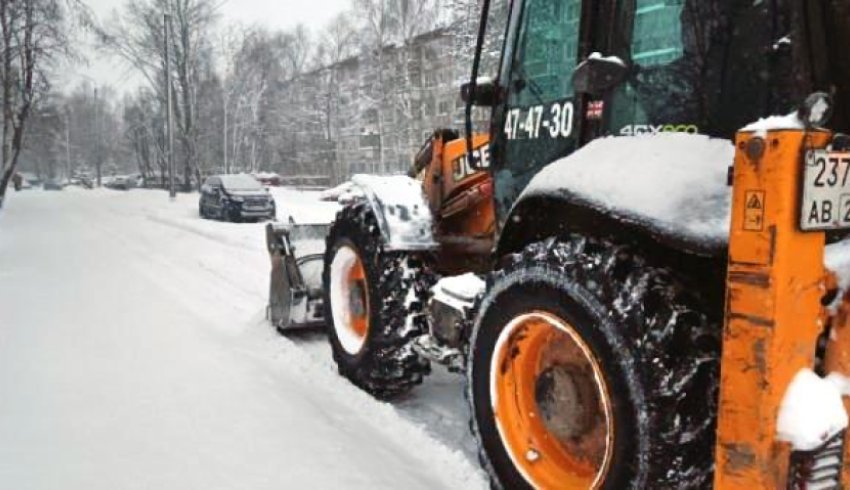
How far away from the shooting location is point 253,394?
186 inches

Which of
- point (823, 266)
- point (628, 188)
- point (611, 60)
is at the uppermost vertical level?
point (611, 60)

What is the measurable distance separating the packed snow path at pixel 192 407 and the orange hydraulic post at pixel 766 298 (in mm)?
1737

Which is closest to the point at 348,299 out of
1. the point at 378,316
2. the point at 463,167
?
the point at 378,316

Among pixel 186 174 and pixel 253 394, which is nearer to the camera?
pixel 253 394

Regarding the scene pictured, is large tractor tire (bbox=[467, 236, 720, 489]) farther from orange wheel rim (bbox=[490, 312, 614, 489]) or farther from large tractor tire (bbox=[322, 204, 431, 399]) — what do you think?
large tractor tire (bbox=[322, 204, 431, 399])

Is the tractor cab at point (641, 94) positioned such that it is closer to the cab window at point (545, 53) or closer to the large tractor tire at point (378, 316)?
the cab window at point (545, 53)

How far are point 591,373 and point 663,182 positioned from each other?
0.81 meters

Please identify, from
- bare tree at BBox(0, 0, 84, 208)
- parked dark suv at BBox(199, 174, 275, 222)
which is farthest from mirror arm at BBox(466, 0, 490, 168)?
parked dark suv at BBox(199, 174, 275, 222)

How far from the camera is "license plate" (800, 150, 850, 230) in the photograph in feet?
6.36

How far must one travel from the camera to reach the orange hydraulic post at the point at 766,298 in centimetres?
194


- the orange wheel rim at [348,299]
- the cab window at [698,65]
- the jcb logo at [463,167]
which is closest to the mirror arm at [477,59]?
the jcb logo at [463,167]

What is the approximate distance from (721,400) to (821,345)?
0.38 metres

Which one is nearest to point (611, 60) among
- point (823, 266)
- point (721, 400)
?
point (823, 266)

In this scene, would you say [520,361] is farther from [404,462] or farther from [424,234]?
[424,234]
